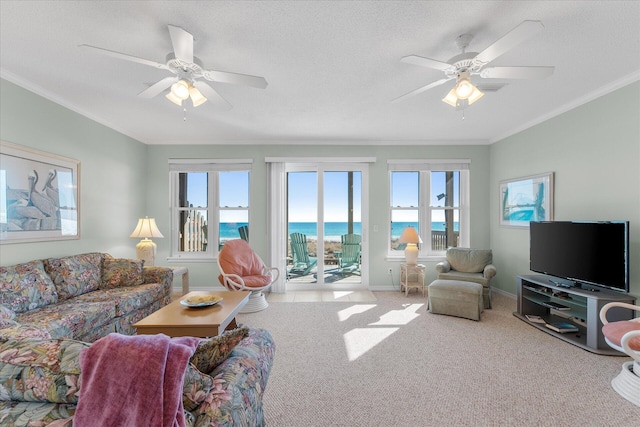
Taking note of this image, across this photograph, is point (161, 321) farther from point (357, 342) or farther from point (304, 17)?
point (304, 17)

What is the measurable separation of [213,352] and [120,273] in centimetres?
300

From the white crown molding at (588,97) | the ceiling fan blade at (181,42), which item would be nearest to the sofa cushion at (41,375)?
the ceiling fan blade at (181,42)

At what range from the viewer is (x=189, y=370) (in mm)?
1045

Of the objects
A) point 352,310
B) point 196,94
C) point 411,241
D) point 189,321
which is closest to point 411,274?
point 411,241

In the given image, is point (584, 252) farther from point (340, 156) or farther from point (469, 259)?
point (340, 156)

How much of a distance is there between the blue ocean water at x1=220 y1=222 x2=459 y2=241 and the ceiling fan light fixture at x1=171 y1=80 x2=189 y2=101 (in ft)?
10.4

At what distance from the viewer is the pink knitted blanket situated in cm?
88

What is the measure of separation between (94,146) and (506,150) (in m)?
6.15

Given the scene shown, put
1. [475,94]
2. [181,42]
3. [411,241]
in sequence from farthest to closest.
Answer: [411,241]
[475,94]
[181,42]

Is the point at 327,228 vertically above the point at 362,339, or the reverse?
the point at 327,228

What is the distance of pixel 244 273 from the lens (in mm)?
4312

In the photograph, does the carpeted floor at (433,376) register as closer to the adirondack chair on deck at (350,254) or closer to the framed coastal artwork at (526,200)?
the framed coastal artwork at (526,200)

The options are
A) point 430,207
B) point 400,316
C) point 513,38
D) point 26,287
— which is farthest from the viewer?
point 430,207

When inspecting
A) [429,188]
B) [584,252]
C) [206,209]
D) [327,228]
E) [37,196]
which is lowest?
[584,252]
